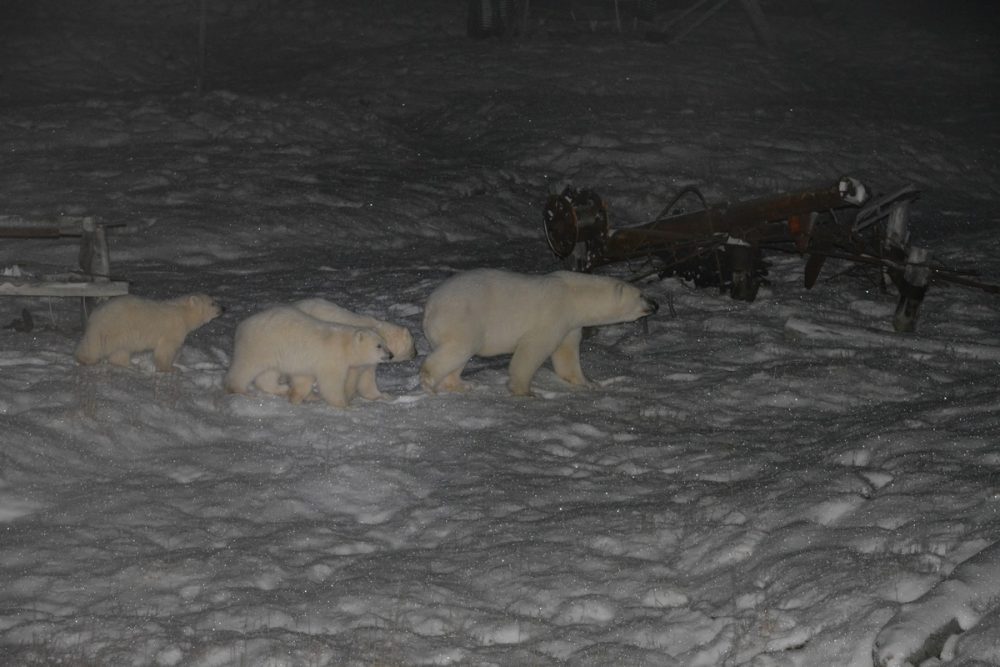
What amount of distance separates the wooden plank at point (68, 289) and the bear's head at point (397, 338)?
2.24 metres

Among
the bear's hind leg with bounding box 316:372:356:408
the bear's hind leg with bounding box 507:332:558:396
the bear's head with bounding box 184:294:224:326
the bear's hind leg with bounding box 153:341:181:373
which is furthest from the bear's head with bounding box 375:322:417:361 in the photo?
the bear's hind leg with bounding box 153:341:181:373

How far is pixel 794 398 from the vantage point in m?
9.01

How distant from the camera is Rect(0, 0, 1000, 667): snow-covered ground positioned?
17.1ft

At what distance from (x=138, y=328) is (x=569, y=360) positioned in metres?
3.65

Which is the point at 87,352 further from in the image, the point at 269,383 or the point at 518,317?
the point at 518,317

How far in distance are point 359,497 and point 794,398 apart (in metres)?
3.96

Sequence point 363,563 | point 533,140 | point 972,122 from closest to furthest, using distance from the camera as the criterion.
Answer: point 363,563
point 533,140
point 972,122

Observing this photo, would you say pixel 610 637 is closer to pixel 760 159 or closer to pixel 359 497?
pixel 359 497

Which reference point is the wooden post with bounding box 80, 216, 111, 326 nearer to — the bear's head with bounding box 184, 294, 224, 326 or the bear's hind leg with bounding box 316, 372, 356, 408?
the bear's head with bounding box 184, 294, 224, 326

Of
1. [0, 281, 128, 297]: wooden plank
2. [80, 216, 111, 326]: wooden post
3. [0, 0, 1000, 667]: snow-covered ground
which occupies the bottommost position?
[0, 0, 1000, 667]: snow-covered ground

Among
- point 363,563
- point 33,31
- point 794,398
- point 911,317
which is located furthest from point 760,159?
point 33,31

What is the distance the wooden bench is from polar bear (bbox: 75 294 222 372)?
352 mm

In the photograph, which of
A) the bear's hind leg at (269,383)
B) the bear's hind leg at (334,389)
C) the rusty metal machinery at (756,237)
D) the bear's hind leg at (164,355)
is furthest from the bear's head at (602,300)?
the bear's hind leg at (164,355)

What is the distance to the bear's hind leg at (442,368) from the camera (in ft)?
28.8
